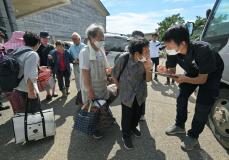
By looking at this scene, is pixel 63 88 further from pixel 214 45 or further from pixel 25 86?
pixel 214 45

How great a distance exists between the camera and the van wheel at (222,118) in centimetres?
325

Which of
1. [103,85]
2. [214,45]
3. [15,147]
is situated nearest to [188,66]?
[214,45]

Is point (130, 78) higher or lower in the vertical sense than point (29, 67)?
lower

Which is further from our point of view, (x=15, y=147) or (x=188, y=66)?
(x=15, y=147)

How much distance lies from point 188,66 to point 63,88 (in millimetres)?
4027

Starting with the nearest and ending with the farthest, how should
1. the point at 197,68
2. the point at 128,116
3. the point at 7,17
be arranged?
the point at 197,68 → the point at 128,116 → the point at 7,17

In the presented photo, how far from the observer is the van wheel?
325cm

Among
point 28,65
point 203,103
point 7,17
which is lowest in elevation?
point 203,103

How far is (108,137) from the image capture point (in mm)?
3746

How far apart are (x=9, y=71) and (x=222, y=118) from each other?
3.23 meters

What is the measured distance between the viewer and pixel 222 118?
10.9 ft

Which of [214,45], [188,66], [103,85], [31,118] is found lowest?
[31,118]

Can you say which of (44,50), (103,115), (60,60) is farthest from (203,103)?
(44,50)

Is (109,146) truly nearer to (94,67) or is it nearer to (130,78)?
(130,78)
